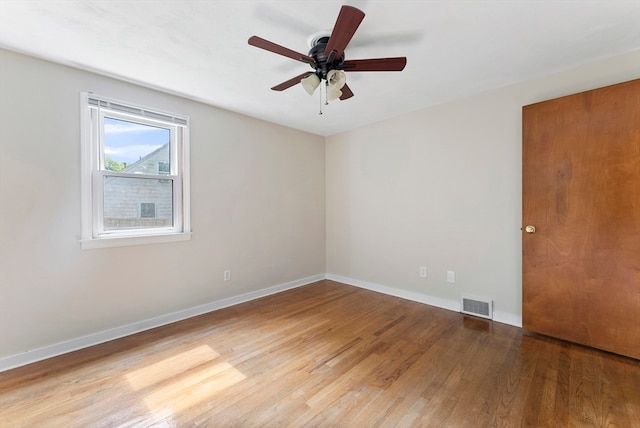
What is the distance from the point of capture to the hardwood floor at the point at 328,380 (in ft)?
4.94

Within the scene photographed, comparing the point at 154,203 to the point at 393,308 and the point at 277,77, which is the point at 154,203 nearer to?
the point at 277,77

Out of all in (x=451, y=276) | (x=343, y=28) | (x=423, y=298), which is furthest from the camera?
(x=423, y=298)

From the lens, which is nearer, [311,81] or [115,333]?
[311,81]

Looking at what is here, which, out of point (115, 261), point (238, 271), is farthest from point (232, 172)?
point (115, 261)

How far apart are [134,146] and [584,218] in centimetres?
408

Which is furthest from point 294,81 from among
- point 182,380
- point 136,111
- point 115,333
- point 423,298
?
point 423,298

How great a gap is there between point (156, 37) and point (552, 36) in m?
2.77

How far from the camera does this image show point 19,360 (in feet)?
6.48

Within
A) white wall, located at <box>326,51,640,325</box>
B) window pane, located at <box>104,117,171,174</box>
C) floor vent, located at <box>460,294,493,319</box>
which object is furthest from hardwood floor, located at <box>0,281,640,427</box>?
window pane, located at <box>104,117,171,174</box>

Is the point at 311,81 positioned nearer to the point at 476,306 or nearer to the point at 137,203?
the point at 137,203

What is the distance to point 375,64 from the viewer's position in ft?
5.63

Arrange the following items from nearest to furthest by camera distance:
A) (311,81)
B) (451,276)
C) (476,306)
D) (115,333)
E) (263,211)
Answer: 1. (311,81)
2. (115,333)
3. (476,306)
4. (451,276)
5. (263,211)

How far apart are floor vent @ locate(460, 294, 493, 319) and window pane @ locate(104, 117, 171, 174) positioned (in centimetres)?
359

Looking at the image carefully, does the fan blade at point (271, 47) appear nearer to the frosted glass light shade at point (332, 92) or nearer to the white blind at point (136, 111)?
the frosted glass light shade at point (332, 92)
